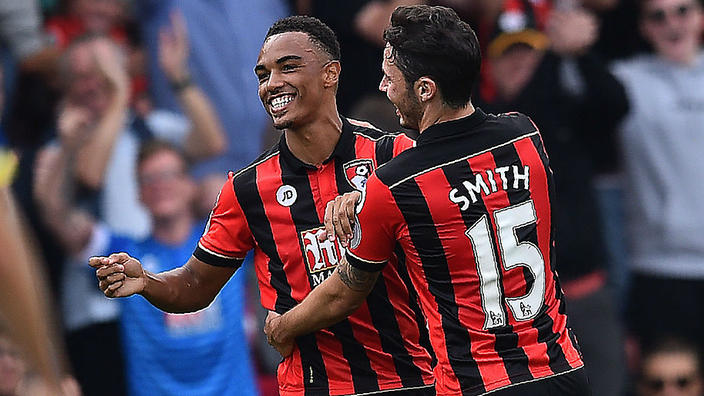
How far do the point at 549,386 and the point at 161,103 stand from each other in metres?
4.25

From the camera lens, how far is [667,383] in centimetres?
810

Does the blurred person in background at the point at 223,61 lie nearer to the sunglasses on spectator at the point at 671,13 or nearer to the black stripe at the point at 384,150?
the sunglasses on spectator at the point at 671,13

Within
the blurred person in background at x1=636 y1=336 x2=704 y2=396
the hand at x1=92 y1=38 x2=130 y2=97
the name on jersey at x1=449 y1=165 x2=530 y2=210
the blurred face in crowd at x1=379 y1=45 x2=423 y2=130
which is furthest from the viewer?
the blurred person in background at x1=636 y1=336 x2=704 y2=396

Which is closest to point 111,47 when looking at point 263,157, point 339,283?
point 263,157

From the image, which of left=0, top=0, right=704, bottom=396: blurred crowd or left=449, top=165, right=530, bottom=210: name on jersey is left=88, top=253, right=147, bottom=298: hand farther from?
left=0, top=0, right=704, bottom=396: blurred crowd

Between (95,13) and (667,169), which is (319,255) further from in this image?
(667,169)

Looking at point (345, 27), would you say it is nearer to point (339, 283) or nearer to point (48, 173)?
point (48, 173)

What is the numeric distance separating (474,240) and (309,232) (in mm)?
819

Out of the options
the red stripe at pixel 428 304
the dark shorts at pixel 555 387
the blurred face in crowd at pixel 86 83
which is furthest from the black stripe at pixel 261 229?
the blurred face in crowd at pixel 86 83

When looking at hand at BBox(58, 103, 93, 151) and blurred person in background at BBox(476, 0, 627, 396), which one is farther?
blurred person in background at BBox(476, 0, 627, 396)

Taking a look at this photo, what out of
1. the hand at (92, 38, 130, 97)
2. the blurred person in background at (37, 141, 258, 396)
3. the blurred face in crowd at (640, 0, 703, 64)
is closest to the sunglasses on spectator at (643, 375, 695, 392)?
the blurred face in crowd at (640, 0, 703, 64)

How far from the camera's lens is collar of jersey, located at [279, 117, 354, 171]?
493cm

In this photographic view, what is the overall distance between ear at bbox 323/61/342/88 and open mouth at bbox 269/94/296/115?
15 cm

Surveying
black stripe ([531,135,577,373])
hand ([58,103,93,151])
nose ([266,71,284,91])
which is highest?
hand ([58,103,93,151])
